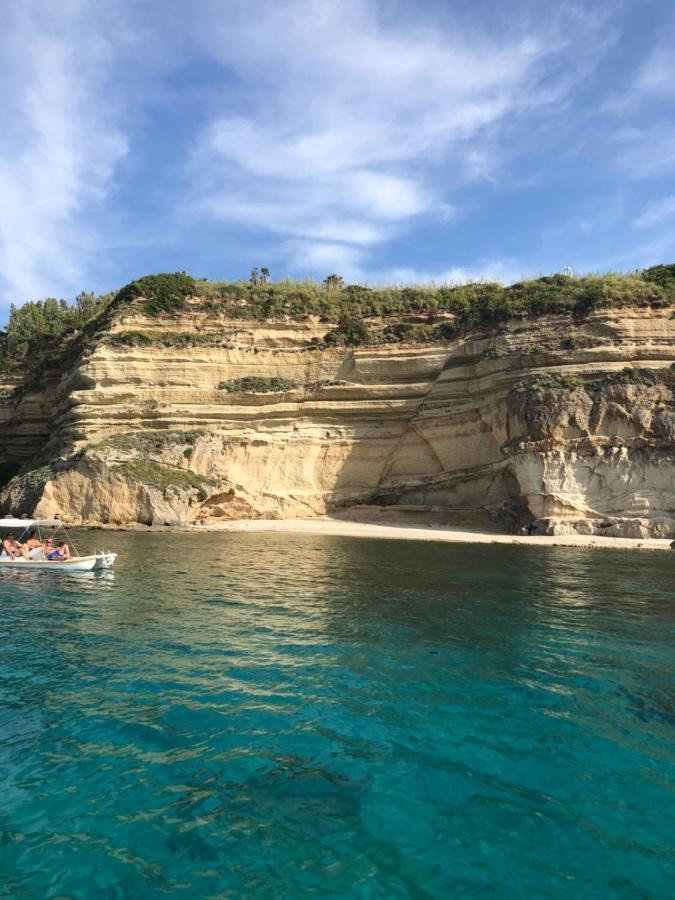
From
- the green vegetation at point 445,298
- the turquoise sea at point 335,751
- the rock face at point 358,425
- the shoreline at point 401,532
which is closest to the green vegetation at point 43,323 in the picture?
the rock face at point 358,425

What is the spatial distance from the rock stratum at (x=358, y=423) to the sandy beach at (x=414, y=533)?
65.5 inches

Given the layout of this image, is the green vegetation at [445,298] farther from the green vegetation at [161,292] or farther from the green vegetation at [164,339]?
the green vegetation at [164,339]

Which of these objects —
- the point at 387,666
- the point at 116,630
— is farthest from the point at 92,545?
the point at 387,666

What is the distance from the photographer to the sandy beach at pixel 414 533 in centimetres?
2833

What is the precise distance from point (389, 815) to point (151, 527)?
1200 inches

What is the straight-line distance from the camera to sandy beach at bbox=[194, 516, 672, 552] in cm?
2833

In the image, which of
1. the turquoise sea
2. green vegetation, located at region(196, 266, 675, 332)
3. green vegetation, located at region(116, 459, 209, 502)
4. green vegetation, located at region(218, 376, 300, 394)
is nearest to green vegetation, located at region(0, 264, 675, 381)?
green vegetation, located at region(196, 266, 675, 332)

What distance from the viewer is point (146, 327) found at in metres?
43.6

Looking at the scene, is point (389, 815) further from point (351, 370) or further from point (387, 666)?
point (351, 370)

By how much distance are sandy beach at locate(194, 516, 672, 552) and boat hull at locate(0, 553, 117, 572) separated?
1409 cm

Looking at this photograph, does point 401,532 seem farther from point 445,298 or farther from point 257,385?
point 445,298

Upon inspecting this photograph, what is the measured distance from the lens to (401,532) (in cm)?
3416

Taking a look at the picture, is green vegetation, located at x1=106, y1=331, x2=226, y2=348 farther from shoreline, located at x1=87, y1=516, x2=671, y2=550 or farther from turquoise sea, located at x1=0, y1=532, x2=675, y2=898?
turquoise sea, located at x1=0, y1=532, x2=675, y2=898

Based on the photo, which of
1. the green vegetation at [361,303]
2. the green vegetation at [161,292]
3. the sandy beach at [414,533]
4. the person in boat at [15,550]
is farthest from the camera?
the green vegetation at [161,292]
